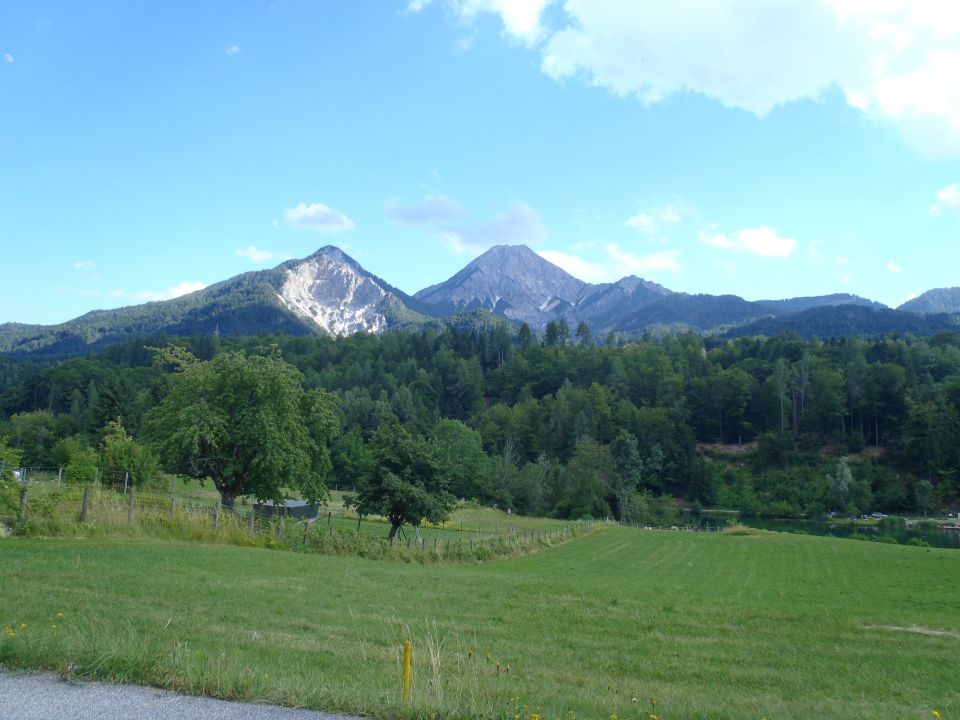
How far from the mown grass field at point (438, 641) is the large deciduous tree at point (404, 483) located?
65.2 feet

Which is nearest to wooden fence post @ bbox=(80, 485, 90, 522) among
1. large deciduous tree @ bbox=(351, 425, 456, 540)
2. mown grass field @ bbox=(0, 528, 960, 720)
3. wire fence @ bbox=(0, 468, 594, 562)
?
wire fence @ bbox=(0, 468, 594, 562)

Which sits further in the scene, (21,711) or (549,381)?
(549,381)

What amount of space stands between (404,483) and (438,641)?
31844 mm

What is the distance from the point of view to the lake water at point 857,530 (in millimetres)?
76938

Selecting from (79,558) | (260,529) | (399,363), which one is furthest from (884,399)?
(79,558)

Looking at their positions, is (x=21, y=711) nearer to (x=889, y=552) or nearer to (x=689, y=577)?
(x=689, y=577)

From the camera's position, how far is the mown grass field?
22.1 ft

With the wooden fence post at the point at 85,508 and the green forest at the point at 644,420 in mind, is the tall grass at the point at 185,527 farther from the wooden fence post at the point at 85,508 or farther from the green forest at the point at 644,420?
the green forest at the point at 644,420

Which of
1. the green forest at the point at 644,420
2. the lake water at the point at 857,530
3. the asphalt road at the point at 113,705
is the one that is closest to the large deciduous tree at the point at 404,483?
the green forest at the point at 644,420

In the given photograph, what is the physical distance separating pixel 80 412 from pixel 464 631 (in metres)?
Result: 139

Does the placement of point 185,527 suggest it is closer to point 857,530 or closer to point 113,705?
point 113,705

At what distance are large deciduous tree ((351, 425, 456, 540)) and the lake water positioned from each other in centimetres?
5712

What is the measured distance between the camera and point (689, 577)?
34.1m

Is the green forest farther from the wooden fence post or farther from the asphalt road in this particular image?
the asphalt road
